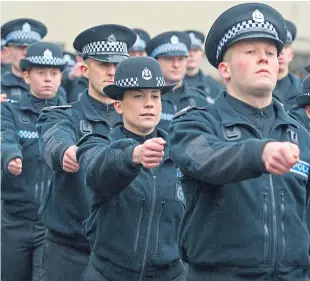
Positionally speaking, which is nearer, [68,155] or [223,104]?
[223,104]

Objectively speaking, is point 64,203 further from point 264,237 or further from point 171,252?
point 264,237

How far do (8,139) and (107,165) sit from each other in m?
2.62

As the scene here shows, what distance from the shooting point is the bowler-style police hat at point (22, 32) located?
9.75 meters

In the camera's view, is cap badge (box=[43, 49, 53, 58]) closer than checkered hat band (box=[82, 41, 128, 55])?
No

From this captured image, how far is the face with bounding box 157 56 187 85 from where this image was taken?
30.2ft

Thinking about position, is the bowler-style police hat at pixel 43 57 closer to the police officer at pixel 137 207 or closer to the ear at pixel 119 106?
the ear at pixel 119 106

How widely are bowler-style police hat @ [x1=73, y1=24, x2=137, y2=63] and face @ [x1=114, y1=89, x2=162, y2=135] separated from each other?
107cm

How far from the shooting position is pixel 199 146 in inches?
164

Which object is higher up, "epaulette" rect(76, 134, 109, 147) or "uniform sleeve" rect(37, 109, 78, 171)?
"epaulette" rect(76, 134, 109, 147)

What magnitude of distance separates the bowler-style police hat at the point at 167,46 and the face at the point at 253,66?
16.7ft

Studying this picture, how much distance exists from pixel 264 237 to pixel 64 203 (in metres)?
2.29

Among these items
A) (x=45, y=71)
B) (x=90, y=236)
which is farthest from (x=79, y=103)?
(x=45, y=71)

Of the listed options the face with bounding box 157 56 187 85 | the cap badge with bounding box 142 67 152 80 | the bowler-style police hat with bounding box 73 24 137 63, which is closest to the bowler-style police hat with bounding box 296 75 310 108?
the bowler-style police hat with bounding box 73 24 137 63

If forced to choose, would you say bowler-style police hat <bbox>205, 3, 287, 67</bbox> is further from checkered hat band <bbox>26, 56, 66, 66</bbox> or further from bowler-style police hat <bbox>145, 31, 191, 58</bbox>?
bowler-style police hat <bbox>145, 31, 191, 58</bbox>
